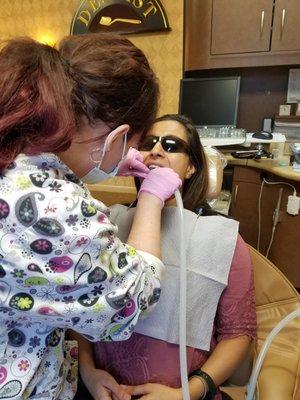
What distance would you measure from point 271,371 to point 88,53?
86cm

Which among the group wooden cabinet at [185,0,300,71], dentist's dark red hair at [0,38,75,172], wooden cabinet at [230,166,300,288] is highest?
wooden cabinet at [185,0,300,71]

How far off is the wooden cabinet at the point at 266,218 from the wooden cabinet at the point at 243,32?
903 mm

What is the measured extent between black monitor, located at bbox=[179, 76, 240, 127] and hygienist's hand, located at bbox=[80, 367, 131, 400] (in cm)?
212

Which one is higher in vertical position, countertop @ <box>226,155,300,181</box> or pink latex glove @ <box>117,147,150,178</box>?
pink latex glove @ <box>117,147,150,178</box>

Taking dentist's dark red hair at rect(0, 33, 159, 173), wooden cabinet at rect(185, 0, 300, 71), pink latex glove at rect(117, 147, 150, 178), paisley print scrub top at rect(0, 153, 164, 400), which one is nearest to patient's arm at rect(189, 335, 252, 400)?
paisley print scrub top at rect(0, 153, 164, 400)

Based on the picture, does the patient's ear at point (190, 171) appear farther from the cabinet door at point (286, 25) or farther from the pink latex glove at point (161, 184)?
the cabinet door at point (286, 25)

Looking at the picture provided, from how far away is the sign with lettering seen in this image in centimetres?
287

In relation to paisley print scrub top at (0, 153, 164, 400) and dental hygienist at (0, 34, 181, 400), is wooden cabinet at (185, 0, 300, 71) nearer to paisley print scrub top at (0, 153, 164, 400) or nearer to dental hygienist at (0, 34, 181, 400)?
dental hygienist at (0, 34, 181, 400)

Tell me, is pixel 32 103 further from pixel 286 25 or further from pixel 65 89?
pixel 286 25

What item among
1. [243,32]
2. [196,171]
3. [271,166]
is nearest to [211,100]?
[243,32]

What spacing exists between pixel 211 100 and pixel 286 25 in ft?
2.35

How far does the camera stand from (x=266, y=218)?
88.2 inches

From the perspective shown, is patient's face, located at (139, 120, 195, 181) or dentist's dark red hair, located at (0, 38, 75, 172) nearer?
dentist's dark red hair, located at (0, 38, 75, 172)

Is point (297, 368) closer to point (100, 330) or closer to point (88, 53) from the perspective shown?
point (100, 330)
